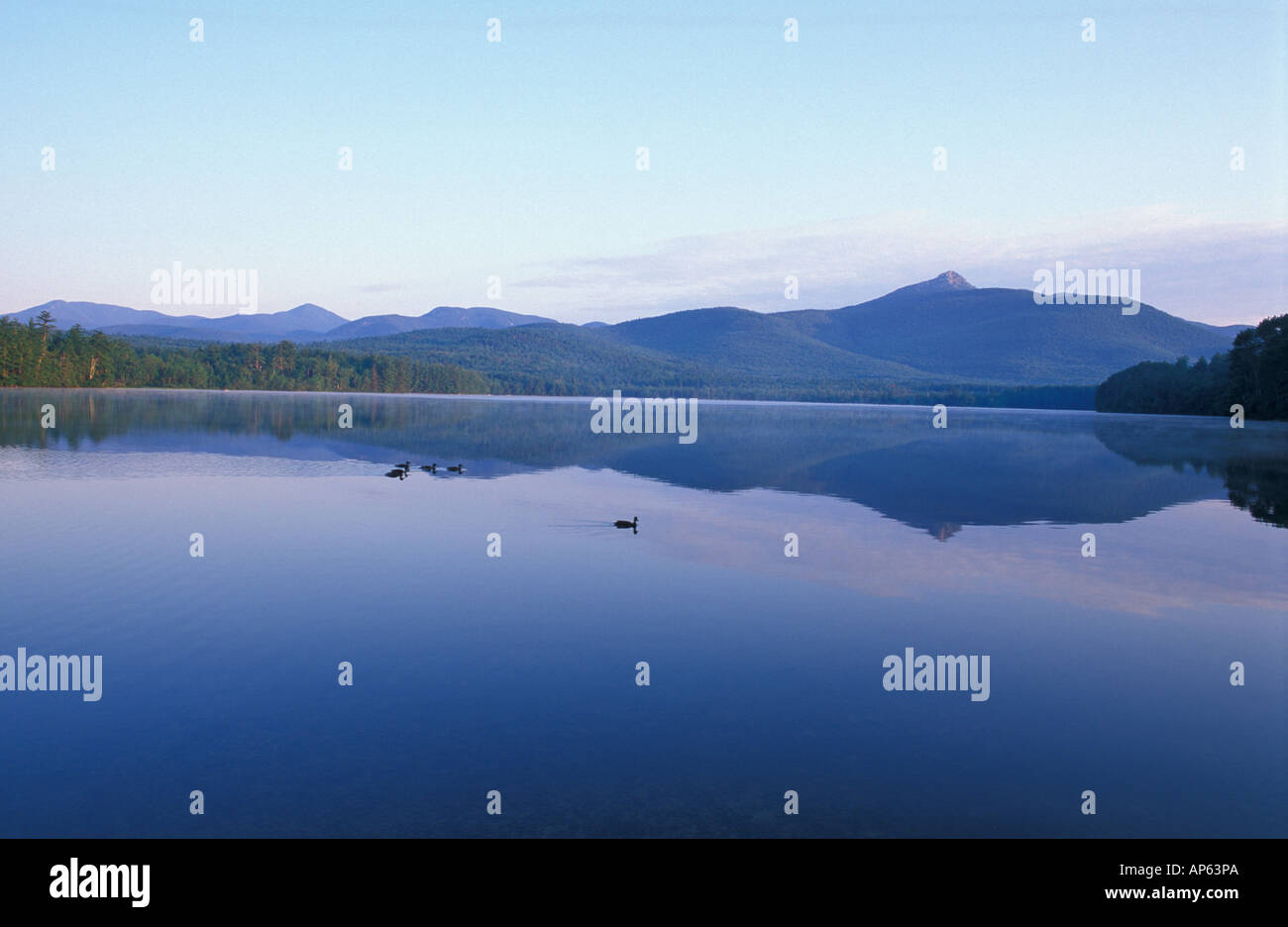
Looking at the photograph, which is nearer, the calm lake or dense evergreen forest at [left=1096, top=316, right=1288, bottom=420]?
the calm lake

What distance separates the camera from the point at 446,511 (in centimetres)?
2955

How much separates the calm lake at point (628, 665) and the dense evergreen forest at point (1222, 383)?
103 metres

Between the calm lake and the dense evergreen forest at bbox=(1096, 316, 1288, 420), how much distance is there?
10255cm

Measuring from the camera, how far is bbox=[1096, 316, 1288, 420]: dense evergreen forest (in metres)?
113

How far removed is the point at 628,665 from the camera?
544 inches

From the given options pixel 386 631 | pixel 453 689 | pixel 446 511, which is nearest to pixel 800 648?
pixel 453 689

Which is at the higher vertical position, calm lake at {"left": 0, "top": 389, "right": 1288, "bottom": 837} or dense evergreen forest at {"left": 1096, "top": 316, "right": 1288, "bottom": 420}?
dense evergreen forest at {"left": 1096, "top": 316, "right": 1288, "bottom": 420}

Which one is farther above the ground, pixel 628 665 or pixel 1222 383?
pixel 1222 383

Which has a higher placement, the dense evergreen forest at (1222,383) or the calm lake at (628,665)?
the dense evergreen forest at (1222,383)

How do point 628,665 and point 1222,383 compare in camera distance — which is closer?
point 628,665

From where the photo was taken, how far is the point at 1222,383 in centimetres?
13750

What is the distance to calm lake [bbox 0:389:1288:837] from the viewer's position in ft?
30.0

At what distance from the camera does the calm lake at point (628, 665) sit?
9133 mm

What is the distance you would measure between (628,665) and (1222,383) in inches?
6127
